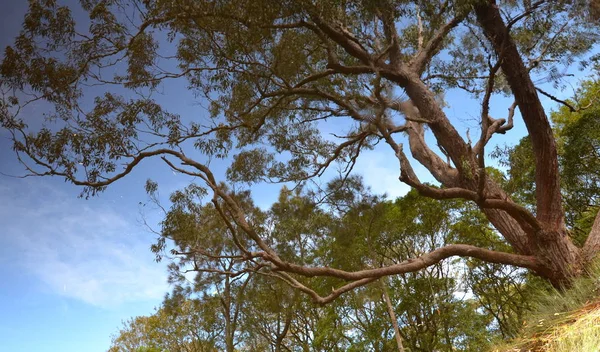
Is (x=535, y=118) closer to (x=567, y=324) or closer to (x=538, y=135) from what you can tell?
(x=538, y=135)

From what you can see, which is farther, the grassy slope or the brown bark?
the brown bark

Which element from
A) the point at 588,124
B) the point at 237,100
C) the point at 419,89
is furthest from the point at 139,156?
the point at 588,124

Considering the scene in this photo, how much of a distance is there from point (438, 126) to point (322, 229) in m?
5.75

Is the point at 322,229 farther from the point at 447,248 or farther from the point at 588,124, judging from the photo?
the point at 588,124

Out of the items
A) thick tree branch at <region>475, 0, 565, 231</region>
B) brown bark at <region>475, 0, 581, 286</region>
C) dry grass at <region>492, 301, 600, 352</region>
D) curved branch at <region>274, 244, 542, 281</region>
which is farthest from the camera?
thick tree branch at <region>475, 0, 565, 231</region>

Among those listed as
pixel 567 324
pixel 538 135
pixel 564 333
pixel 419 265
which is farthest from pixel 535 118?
pixel 564 333

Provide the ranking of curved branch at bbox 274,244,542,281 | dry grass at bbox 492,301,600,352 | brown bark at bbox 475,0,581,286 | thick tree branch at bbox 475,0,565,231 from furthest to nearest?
thick tree branch at bbox 475,0,565,231, brown bark at bbox 475,0,581,286, curved branch at bbox 274,244,542,281, dry grass at bbox 492,301,600,352

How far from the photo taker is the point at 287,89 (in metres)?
6.05

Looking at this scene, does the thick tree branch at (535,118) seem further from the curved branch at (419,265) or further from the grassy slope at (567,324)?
the grassy slope at (567,324)

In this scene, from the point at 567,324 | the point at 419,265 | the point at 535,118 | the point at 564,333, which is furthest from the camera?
the point at 535,118

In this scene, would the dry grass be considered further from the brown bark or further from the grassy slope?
the brown bark

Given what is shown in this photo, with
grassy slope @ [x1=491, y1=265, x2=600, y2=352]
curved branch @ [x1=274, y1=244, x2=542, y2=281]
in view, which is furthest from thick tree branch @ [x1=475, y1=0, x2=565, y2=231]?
grassy slope @ [x1=491, y1=265, x2=600, y2=352]

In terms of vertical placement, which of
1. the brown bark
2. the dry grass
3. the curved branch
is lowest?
the dry grass

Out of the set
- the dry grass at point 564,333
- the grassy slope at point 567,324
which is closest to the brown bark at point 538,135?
the grassy slope at point 567,324
